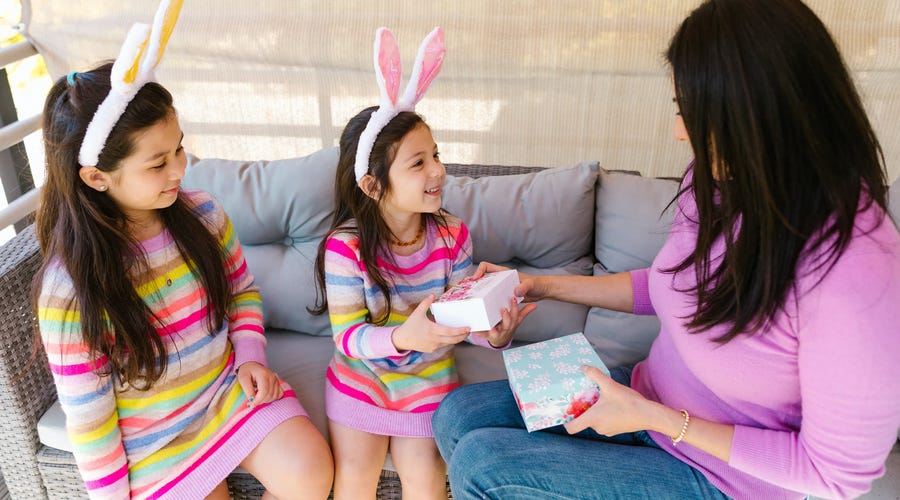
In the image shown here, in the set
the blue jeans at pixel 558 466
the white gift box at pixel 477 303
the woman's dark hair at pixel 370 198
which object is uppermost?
the woman's dark hair at pixel 370 198

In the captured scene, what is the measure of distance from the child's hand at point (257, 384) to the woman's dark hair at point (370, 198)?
249mm

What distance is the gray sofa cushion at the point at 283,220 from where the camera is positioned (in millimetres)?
1851

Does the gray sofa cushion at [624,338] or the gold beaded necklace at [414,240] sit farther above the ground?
the gold beaded necklace at [414,240]

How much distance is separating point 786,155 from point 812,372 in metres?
0.32

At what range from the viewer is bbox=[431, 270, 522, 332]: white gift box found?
1332mm

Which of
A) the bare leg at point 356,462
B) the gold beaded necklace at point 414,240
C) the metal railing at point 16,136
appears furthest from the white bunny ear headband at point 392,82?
the metal railing at point 16,136

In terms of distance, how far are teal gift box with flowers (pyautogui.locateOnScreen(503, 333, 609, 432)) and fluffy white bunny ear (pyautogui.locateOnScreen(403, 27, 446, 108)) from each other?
58 centimetres

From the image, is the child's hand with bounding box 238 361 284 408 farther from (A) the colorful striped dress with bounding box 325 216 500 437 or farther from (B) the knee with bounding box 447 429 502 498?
(B) the knee with bounding box 447 429 502 498

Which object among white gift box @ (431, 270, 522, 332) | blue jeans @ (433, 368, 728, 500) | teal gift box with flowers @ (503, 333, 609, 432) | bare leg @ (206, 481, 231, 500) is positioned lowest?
bare leg @ (206, 481, 231, 500)

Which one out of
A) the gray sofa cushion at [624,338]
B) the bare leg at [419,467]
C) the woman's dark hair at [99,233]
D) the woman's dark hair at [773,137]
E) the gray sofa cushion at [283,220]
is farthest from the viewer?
the gray sofa cushion at [283,220]

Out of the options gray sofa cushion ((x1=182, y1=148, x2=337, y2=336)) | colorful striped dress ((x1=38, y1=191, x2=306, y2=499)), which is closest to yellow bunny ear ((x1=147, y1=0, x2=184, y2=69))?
colorful striped dress ((x1=38, y1=191, x2=306, y2=499))

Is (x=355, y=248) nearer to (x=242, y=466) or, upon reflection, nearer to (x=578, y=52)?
(x=242, y=466)

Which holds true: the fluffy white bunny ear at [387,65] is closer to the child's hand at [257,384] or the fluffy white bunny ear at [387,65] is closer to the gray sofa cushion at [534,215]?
→ the gray sofa cushion at [534,215]

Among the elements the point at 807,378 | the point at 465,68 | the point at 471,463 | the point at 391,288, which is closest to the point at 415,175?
the point at 391,288
